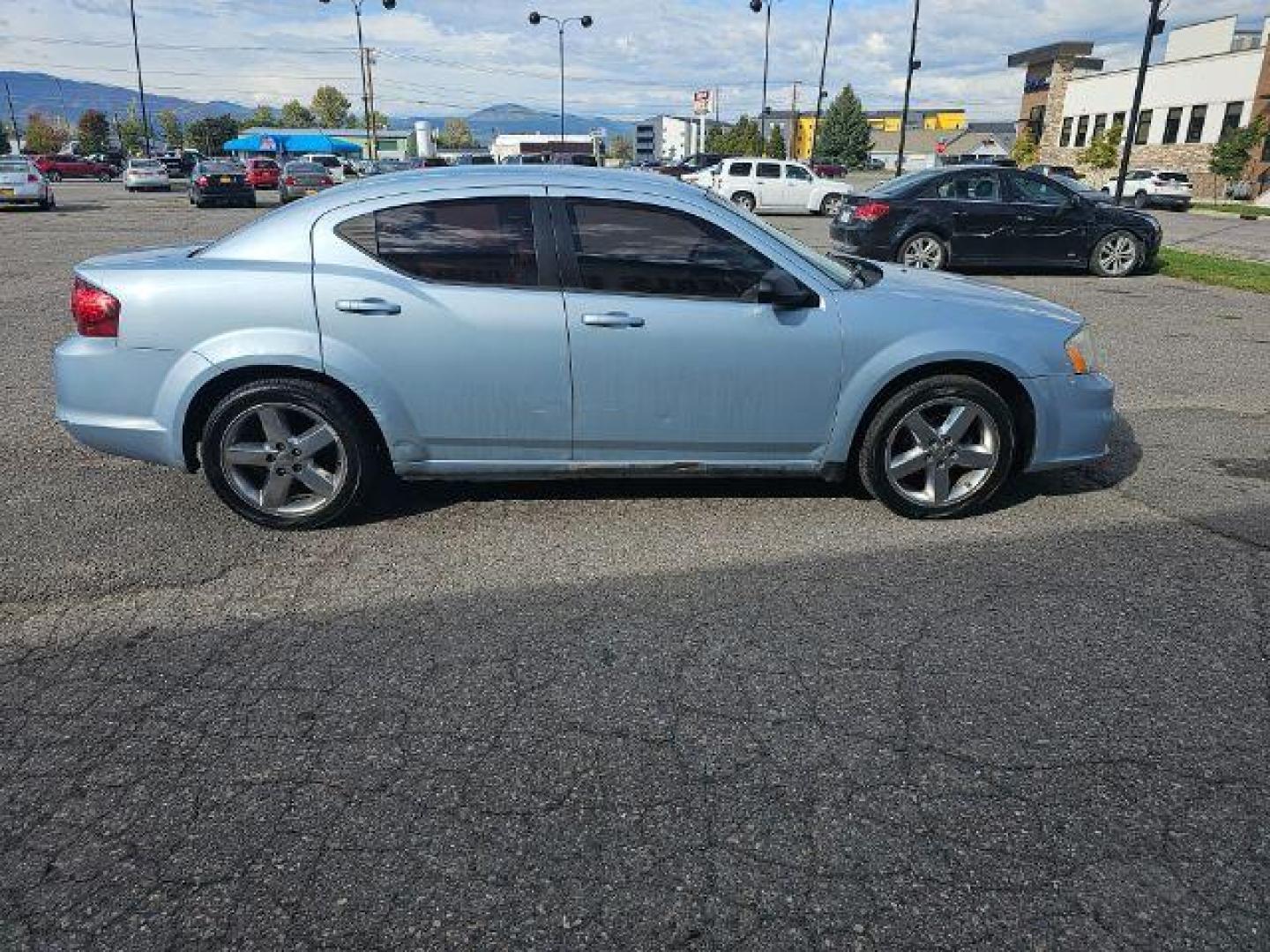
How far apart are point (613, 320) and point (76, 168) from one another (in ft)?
225

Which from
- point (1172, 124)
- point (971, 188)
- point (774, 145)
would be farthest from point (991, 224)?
point (774, 145)

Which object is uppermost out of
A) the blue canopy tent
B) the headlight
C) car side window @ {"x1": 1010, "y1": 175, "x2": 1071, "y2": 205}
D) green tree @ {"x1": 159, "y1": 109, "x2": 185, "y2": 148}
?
green tree @ {"x1": 159, "y1": 109, "x2": 185, "y2": 148}

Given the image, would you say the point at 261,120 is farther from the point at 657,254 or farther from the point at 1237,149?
the point at 657,254

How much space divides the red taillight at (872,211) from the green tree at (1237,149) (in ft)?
142

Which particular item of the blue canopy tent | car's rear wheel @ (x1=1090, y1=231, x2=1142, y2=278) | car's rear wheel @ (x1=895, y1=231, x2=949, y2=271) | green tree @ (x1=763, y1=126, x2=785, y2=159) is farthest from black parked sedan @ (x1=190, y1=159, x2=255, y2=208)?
the blue canopy tent

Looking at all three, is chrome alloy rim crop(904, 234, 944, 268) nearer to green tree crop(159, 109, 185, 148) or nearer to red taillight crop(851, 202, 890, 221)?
red taillight crop(851, 202, 890, 221)

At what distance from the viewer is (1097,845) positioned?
2.31m

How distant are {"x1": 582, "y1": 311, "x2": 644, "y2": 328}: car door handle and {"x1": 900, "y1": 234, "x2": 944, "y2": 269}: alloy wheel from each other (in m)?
10.7

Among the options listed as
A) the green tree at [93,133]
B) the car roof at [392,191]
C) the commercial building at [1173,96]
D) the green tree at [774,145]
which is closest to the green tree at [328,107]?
the green tree at [93,133]

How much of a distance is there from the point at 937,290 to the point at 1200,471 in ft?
6.64

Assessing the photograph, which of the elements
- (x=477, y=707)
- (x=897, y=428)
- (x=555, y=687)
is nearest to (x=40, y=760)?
(x=477, y=707)

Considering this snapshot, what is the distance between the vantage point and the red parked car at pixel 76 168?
57.3m

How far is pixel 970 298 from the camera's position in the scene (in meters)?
4.42

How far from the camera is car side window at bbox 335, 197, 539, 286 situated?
4.00 meters
